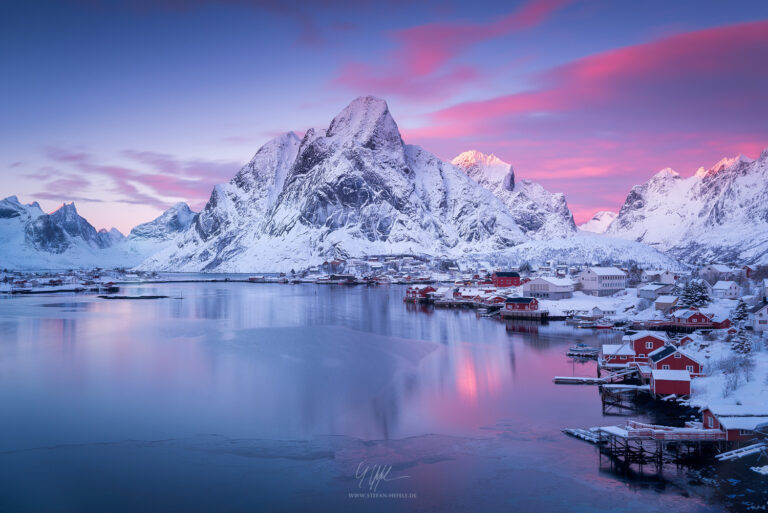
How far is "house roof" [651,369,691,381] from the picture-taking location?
21.2 m

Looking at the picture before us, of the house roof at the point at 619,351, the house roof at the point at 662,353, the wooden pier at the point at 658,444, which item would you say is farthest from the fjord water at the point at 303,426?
the house roof at the point at 662,353

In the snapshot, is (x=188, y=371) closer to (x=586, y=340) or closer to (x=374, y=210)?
(x=586, y=340)

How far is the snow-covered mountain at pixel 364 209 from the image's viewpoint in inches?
6284

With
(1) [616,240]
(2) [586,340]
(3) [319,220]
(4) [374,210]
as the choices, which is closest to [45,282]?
(3) [319,220]

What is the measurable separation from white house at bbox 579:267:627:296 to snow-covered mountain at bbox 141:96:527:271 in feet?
300

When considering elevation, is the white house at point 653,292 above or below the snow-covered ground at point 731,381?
above

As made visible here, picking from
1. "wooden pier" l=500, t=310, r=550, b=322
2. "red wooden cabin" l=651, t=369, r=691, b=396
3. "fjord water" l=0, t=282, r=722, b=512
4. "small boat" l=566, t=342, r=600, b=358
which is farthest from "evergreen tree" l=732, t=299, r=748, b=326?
"red wooden cabin" l=651, t=369, r=691, b=396

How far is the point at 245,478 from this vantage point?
14453 mm

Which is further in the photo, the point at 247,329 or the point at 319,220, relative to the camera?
the point at 319,220

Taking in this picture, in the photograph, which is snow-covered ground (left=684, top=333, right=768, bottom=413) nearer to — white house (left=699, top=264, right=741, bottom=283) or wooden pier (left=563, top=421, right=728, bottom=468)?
wooden pier (left=563, top=421, right=728, bottom=468)

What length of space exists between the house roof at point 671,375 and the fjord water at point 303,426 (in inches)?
101

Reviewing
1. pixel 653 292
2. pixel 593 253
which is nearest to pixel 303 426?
pixel 653 292

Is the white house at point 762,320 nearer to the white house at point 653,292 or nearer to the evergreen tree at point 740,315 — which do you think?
the evergreen tree at point 740,315

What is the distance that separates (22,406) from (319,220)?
473 ft
